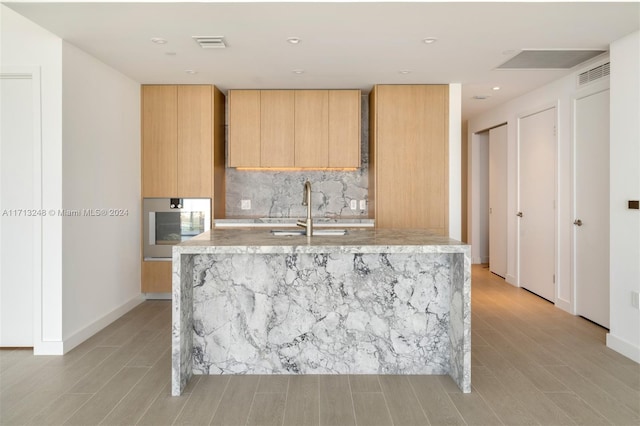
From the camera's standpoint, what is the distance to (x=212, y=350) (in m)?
3.00

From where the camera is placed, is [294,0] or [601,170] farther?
[601,170]

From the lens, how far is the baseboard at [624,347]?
3330mm

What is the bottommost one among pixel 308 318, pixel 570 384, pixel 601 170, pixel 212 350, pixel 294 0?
pixel 570 384

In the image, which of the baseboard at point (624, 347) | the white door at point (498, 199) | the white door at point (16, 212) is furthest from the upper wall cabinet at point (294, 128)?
the baseboard at point (624, 347)

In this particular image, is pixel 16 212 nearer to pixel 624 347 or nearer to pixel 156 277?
pixel 156 277

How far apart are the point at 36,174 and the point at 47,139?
28 centimetres

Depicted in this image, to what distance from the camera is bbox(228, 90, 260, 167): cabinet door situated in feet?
17.5

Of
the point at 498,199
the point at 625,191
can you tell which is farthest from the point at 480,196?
the point at 625,191

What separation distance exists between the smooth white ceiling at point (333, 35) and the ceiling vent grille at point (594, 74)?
0.74 feet

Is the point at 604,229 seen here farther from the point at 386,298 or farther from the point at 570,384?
the point at 386,298

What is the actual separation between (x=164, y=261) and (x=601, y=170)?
451 cm

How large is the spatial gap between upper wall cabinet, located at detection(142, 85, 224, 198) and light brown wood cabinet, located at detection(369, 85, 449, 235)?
73.8 inches

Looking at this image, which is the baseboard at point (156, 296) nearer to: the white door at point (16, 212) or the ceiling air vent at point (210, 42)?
the white door at point (16, 212)

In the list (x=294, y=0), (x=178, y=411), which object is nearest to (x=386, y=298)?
(x=178, y=411)
